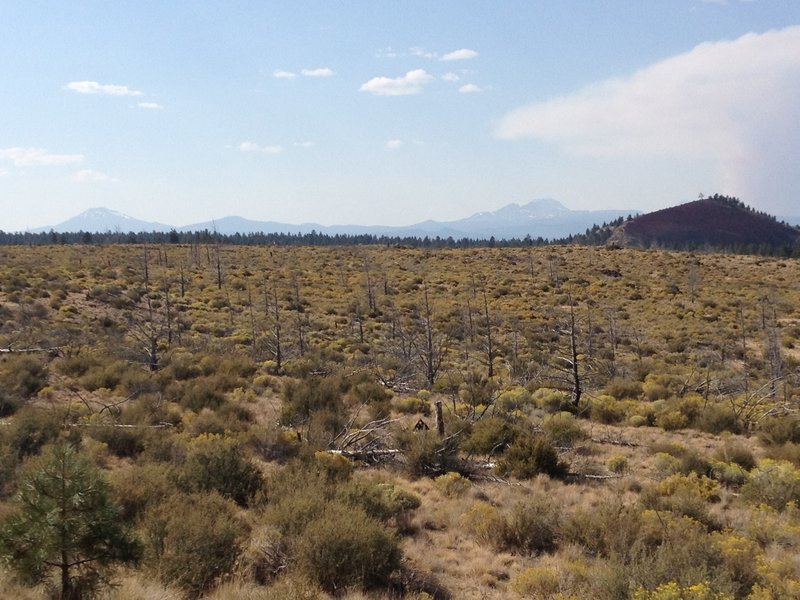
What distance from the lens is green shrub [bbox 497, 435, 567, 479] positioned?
9.34 m

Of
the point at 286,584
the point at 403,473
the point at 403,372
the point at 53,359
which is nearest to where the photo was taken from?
the point at 286,584

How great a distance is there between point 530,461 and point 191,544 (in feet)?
20.2

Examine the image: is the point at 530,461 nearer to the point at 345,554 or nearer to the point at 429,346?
the point at 345,554

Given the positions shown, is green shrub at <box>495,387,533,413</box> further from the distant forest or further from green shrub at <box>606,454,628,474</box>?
the distant forest

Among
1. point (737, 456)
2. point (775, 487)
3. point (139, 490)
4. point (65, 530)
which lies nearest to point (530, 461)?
point (775, 487)

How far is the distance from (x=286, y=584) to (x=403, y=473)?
4.37 meters

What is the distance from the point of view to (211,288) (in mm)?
37406

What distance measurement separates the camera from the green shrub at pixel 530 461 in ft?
30.7

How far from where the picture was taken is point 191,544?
17.3 ft

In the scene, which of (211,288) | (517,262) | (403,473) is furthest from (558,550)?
(517,262)

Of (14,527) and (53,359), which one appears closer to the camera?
(14,527)

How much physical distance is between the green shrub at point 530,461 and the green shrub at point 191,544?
5188 millimetres

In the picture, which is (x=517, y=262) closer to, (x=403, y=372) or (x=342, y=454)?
(x=403, y=372)

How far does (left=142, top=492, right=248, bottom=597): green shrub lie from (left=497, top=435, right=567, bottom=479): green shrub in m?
5.19
